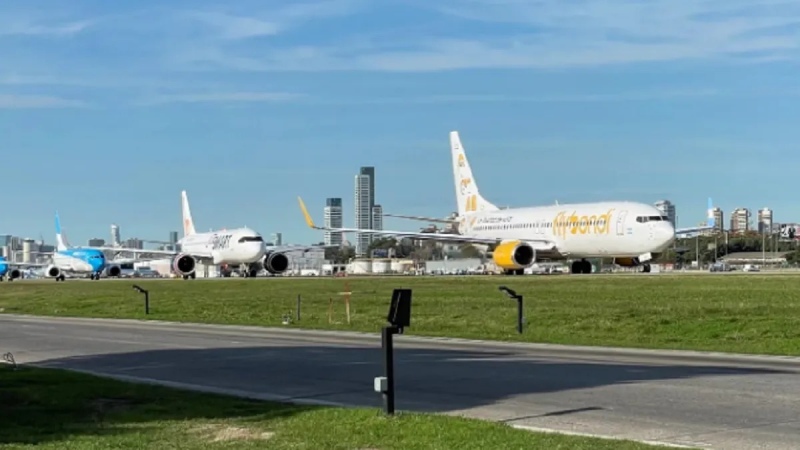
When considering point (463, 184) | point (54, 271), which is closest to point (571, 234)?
point (463, 184)

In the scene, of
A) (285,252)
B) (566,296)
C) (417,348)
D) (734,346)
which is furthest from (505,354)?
(285,252)

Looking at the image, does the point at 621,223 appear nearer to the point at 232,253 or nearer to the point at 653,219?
the point at 653,219

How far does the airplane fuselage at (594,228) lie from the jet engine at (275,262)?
1895cm

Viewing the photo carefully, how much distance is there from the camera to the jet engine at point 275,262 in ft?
289

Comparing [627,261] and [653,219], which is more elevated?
[653,219]

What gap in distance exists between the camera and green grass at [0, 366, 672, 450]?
38.8 feet

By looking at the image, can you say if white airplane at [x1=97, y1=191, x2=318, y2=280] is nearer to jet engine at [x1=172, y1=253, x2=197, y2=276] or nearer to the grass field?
jet engine at [x1=172, y1=253, x2=197, y2=276]

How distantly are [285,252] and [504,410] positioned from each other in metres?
77.1

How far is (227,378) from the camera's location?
19.7 meters

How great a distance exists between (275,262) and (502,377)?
231 ft

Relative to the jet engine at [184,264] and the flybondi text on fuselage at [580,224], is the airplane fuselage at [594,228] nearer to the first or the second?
the flybondi text on fuselage at [580,224]

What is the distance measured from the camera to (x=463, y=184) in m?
87.6

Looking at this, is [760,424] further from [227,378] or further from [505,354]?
[505,354]

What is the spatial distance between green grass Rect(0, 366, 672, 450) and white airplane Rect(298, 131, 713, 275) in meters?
49.0
